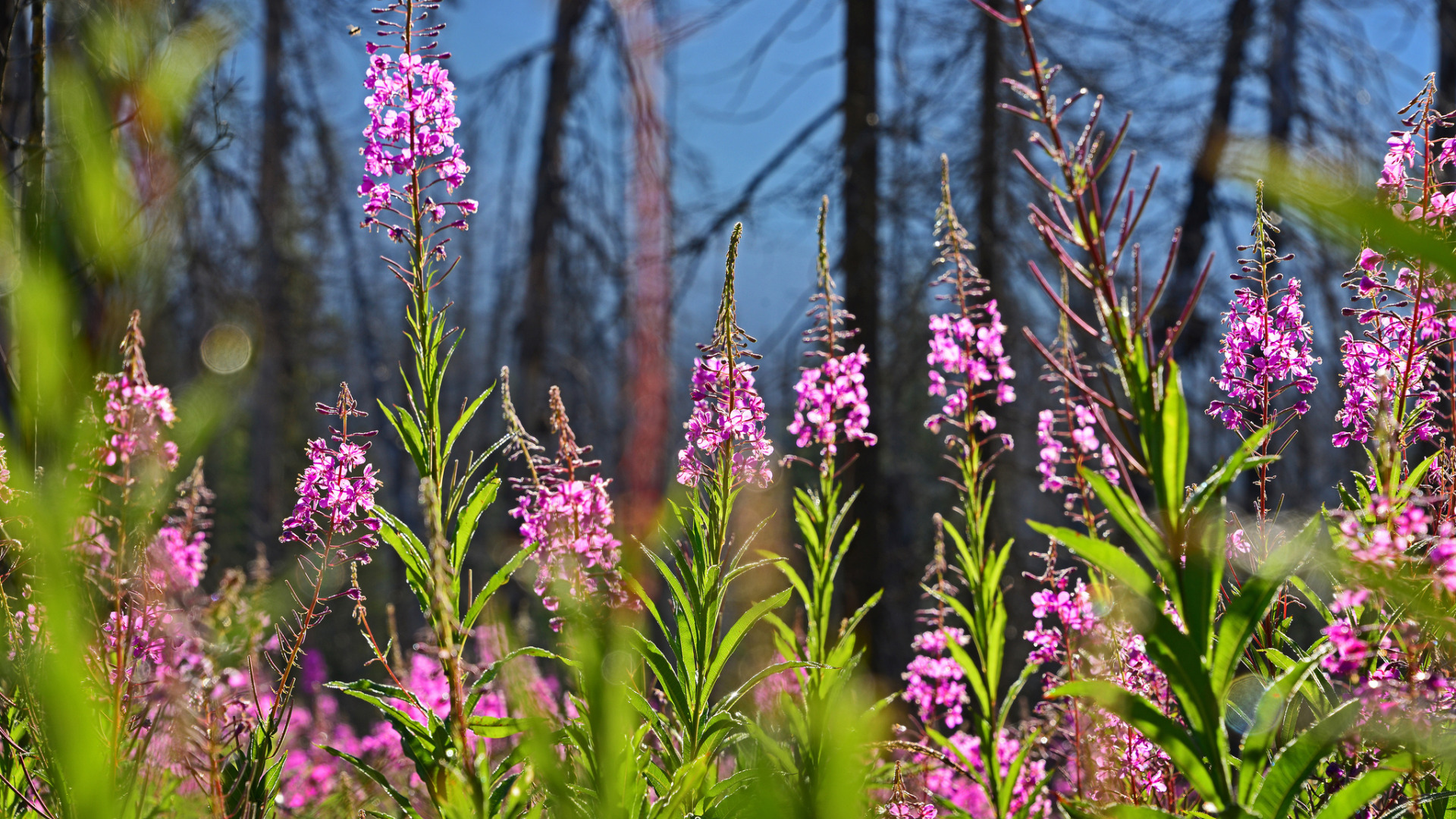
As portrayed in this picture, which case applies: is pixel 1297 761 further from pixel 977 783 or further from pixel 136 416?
pixel 136 416

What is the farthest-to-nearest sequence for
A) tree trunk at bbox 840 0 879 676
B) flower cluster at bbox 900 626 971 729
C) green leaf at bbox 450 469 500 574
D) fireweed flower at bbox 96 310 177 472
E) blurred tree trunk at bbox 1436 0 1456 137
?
blurred tree trunk at bbox 1436 0 1456 137, tree trunk at bbox 840 0 879 676, flower cluster at bbox 900 626 971 729, fireweed flower at bbox 96 310 177 472, green leaf at bbox 450 469 500 574

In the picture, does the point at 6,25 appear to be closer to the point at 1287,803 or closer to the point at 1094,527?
the point at 1094,527

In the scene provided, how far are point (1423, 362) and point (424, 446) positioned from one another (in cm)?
215

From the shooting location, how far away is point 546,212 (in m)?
8.23

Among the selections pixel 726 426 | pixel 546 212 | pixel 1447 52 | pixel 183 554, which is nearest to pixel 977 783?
pixel 726 426

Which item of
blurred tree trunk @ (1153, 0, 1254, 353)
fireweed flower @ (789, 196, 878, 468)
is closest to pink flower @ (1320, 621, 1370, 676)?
fireweed flower @ (789, 196, 878, 468)

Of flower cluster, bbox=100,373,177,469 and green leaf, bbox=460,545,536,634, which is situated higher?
flower cluster, bbox=100,373,177,469

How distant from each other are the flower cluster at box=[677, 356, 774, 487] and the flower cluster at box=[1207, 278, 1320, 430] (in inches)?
41.6

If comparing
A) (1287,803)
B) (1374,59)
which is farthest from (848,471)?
(1374,59)

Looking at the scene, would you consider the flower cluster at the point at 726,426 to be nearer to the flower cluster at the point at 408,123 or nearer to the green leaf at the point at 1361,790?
the flower cluster at the point at 408,123

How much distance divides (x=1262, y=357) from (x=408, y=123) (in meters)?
2.03

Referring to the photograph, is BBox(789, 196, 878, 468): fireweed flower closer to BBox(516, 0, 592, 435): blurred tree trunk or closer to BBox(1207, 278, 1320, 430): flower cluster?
BBox(1207, 278, 1320, 430): flower cluster

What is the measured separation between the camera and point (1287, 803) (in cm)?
131

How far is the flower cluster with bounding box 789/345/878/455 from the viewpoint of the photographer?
8.08 ft
